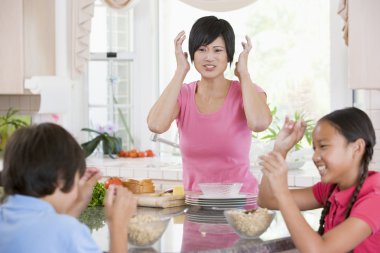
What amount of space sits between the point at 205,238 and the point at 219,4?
3.12 m

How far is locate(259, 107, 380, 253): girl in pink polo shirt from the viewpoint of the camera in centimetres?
215

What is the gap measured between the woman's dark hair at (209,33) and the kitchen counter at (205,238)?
75cm

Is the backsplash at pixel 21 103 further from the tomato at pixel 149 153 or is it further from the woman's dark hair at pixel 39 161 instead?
the woman's dark hair at pixel 39 161

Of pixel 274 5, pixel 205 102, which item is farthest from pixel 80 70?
pixel 205 102

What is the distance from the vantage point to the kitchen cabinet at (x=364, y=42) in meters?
4.04

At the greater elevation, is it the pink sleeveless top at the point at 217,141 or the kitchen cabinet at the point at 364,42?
the kitchen cabinet at the point at 364,42

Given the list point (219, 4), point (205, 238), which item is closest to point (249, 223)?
point (205, 238)

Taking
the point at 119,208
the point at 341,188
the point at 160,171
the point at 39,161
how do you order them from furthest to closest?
the point at 160,171, the point at 341,188, the point at 119,208, the point at 39,161

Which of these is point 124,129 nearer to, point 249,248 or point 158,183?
point 158,183

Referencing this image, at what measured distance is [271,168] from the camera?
2.23 meters

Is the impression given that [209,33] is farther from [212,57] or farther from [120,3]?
[120,3]

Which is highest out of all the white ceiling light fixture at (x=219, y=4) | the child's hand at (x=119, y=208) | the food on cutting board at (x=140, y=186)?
the white ceiling light fixture at (x=219, y=4)

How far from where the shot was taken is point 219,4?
5.18m

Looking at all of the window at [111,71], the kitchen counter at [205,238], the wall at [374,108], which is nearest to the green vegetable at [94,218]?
the kitchen counter at [205,238]
